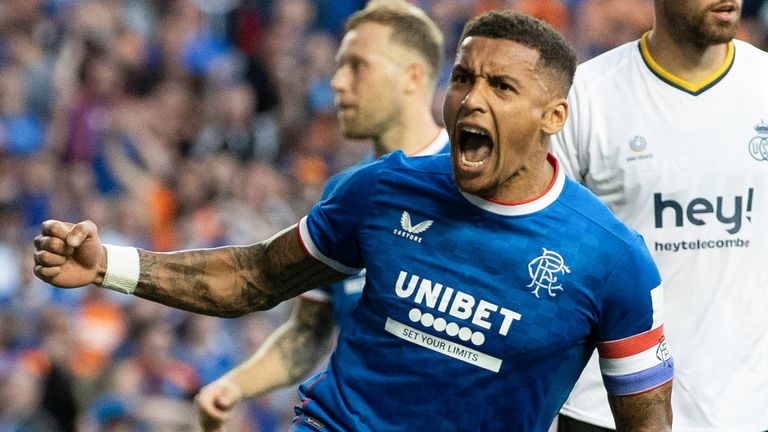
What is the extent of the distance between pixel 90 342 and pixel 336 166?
106 inches

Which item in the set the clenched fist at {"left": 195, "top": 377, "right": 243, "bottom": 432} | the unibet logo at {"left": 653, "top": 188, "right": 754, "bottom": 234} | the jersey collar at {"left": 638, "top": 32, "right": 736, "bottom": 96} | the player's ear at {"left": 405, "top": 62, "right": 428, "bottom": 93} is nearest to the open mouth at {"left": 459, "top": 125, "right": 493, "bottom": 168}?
the unibet logo at {"left": 653, "top": 188, "right": 754, "bottom": 234}

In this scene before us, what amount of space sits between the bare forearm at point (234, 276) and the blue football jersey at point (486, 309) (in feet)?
0.78

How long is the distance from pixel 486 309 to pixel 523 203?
1.01ft

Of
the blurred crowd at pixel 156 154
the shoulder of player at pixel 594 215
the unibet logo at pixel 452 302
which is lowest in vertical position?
the blurred crowd at pixel 156 154

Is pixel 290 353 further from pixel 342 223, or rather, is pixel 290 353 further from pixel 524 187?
pixel 524 187

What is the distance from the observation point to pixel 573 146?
15.6 ft

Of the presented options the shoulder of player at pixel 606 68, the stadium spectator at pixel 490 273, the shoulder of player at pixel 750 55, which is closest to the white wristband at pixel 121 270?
the stadium spectator at pixel 490 273

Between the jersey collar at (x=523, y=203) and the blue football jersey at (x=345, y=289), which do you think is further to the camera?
the blue football jersey at (x=345, y=289)

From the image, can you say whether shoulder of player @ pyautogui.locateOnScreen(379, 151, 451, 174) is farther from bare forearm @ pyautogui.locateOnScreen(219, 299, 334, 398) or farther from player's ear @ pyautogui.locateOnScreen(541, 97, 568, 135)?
bare forearm @ pyautogui.locateOnScreen(219, 299, 334, 398)

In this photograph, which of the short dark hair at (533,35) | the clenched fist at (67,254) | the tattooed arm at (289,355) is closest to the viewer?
the clenched fist at (67,254)

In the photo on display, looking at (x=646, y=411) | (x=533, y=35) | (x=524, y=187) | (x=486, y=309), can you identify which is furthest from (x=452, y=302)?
(x=533, y=35)

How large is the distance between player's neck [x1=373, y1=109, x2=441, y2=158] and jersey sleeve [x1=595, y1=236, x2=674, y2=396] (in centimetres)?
188

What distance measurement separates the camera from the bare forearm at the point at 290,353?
5645 mm

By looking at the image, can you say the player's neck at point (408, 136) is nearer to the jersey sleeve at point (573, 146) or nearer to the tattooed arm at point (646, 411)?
the jersey sleeve at point (573, 146)
